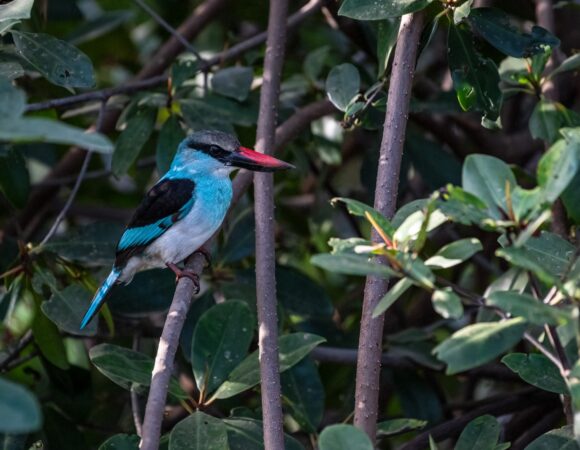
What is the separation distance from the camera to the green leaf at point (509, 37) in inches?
94.3

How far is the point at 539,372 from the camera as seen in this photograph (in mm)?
1985

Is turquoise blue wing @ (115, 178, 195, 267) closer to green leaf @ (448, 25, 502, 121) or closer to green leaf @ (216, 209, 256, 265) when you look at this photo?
green leaf @ (216, 209, 256, 265)

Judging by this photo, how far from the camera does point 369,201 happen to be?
11.7ft

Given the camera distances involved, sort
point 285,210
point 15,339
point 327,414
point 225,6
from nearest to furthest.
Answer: point 15,339 → point 327,414 → point 225,6 → point 285,210

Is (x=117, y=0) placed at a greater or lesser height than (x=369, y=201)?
greater

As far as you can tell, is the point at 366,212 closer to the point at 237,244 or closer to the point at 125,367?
the point at 125,367

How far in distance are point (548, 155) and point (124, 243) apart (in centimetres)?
178

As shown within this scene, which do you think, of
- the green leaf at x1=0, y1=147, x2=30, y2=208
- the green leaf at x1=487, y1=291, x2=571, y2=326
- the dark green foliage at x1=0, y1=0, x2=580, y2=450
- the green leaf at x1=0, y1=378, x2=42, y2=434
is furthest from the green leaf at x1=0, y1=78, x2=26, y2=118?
the green leaf at x1=0, y1=147, x2=30, y2=208

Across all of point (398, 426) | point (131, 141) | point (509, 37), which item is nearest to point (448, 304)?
point (398, 426)

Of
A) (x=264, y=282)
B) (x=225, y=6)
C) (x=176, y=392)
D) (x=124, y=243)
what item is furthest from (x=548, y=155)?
(x=225, y=6)

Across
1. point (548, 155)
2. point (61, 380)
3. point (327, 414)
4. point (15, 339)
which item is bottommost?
point (327, 414)

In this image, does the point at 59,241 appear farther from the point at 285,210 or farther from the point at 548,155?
the point at 548,155

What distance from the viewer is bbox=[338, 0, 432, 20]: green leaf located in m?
2.20

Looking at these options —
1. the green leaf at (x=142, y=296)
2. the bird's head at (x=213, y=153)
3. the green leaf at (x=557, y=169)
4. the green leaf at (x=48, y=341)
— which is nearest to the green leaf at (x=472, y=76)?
the bird's head at (x=213, y=153)
